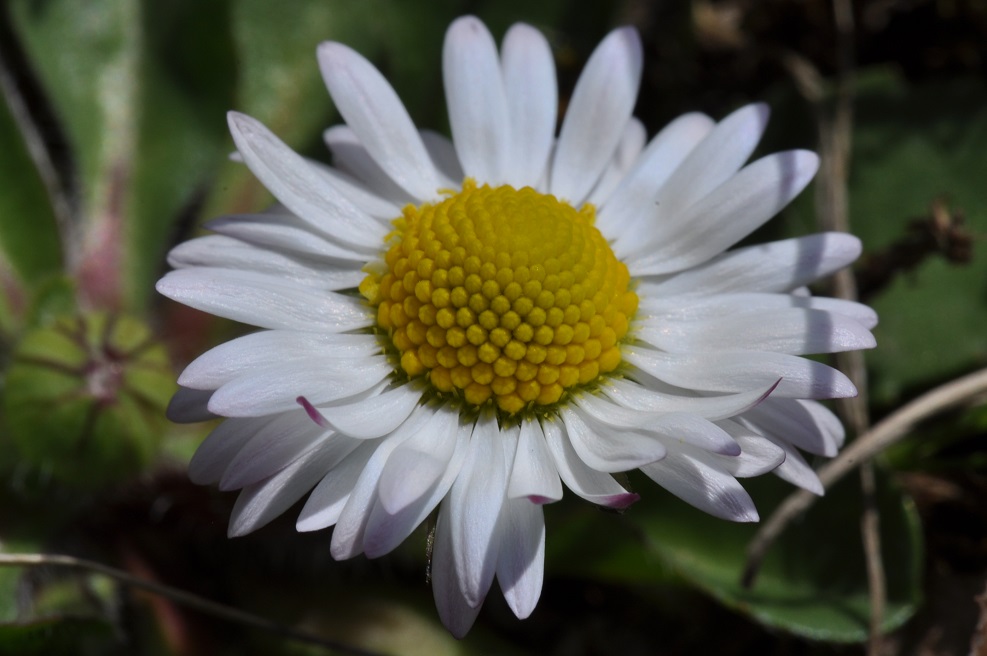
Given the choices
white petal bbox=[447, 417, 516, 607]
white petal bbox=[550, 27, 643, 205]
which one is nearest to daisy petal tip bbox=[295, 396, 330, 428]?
white petal bbox=[447, 417, 516, 607]

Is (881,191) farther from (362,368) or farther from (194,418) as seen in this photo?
(194,418)

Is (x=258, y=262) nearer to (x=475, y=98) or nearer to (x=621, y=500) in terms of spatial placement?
(x=475, y=98)

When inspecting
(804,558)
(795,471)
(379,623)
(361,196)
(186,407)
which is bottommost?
(379,623)

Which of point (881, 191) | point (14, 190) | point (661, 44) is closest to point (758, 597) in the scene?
point (881, 191)

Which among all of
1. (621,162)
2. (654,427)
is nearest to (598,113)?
(621,162)

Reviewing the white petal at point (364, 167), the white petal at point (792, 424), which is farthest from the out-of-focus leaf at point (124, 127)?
the white petal at point (792, 424)

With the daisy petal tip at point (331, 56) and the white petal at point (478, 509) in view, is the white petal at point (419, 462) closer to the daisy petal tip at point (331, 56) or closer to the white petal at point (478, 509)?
the white petal at point (478, 509)
